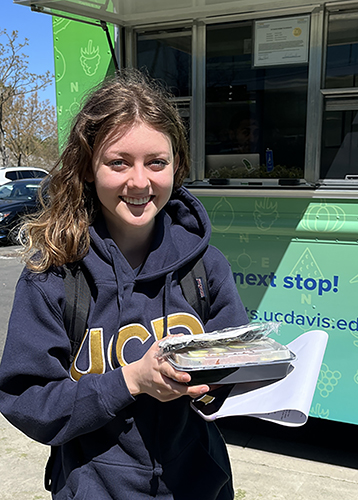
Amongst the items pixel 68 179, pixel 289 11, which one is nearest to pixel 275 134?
pixel 289 11

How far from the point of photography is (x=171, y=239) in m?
→ 1.50

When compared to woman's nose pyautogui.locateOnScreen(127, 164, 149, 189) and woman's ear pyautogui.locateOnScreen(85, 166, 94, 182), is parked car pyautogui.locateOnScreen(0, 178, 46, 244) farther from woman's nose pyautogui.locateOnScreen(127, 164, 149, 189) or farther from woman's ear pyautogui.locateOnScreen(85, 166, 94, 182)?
woman's nose pyautogui.locateOnScreen(127, 164, 149, 189)

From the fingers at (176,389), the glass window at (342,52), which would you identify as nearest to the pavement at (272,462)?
the fingers at (176,389)

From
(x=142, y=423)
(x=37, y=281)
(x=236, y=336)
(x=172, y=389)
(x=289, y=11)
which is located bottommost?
(x=142, y=423)

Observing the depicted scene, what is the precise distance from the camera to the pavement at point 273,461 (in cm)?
287

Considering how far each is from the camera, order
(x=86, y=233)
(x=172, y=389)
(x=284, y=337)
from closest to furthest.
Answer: (x=172, y=389)
(x=86, y=233)
(x=284, y=337)

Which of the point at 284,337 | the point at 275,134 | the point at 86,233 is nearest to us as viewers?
the point at 86,233

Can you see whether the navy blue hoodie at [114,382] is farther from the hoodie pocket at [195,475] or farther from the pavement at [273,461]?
the pavement at [273,461]

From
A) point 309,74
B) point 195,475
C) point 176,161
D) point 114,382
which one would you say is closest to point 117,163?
point 176,161

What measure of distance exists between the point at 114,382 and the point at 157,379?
0.41 ft

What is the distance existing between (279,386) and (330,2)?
258 centimetres

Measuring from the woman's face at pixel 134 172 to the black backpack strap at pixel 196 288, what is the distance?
188mm

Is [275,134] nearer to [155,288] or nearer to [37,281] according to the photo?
[155,288]

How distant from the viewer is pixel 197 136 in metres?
3.58
